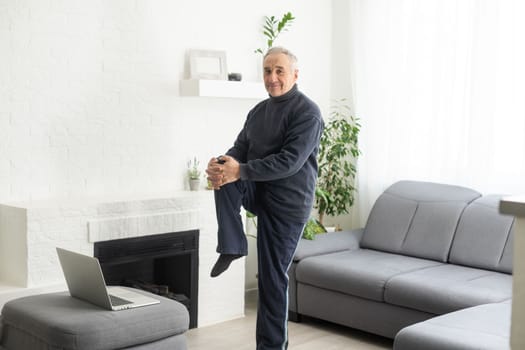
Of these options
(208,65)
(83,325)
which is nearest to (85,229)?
(83,325)

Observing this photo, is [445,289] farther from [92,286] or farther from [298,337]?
[92,286]

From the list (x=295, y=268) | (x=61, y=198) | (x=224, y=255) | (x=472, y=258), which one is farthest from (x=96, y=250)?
(x=472, y=258)

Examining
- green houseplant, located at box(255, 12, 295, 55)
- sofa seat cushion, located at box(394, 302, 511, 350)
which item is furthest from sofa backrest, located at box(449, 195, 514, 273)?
green houseplant, located at box(255, 12, 295, 55)

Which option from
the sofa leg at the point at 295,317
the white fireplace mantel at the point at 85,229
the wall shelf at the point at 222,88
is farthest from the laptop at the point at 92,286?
the wall shelf at the point at 222,88

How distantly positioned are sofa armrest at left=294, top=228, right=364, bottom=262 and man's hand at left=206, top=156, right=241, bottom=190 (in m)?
1.08

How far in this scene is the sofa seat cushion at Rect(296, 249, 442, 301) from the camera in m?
4.16

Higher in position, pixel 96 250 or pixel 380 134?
pixel 380 134

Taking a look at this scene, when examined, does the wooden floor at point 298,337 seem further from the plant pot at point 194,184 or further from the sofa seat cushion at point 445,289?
the plant pot at point 194,184

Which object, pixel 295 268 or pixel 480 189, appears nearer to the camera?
pixel 295 268

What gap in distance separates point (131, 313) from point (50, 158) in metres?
1.29

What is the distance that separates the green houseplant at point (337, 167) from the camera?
5.32 meters

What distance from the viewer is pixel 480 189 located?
16.1ft

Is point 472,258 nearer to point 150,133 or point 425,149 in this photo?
point 425,149

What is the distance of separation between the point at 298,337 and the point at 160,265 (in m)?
0.99
